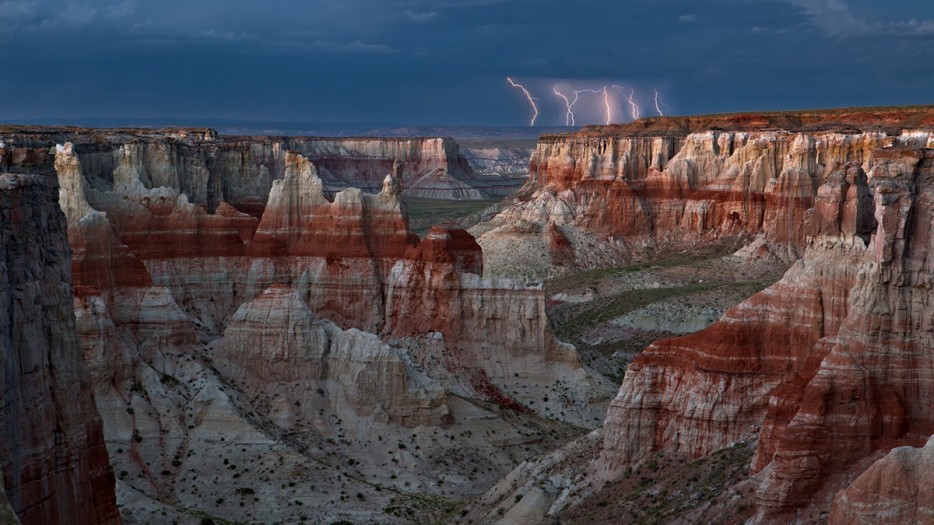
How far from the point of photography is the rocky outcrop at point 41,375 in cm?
3158

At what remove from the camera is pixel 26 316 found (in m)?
32.3

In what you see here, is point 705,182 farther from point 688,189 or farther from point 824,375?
point 824,375

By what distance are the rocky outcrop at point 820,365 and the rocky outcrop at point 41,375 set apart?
1647 cm

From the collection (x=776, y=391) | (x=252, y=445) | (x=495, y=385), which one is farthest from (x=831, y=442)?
(x=495, y=385)

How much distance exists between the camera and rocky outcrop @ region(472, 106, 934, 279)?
11631 centimetres

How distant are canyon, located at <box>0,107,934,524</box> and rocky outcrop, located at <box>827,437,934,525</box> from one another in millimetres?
46

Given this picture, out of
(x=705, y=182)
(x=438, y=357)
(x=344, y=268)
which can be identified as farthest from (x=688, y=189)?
(x=438, y=357)

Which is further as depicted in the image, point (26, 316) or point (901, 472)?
point (26, 316)

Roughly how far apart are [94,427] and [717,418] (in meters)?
17.8

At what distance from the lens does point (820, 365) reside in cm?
3375

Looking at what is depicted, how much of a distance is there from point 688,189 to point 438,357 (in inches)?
2621

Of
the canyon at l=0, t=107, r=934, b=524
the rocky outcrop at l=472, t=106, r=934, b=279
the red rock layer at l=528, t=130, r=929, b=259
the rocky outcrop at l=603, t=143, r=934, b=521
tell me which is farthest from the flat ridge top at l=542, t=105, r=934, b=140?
the rocky outcrop at l=603, t=143, r=934, b=521

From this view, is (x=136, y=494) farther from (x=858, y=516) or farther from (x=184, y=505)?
(x=858, y=516)

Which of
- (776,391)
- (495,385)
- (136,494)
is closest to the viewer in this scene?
(776,391)
